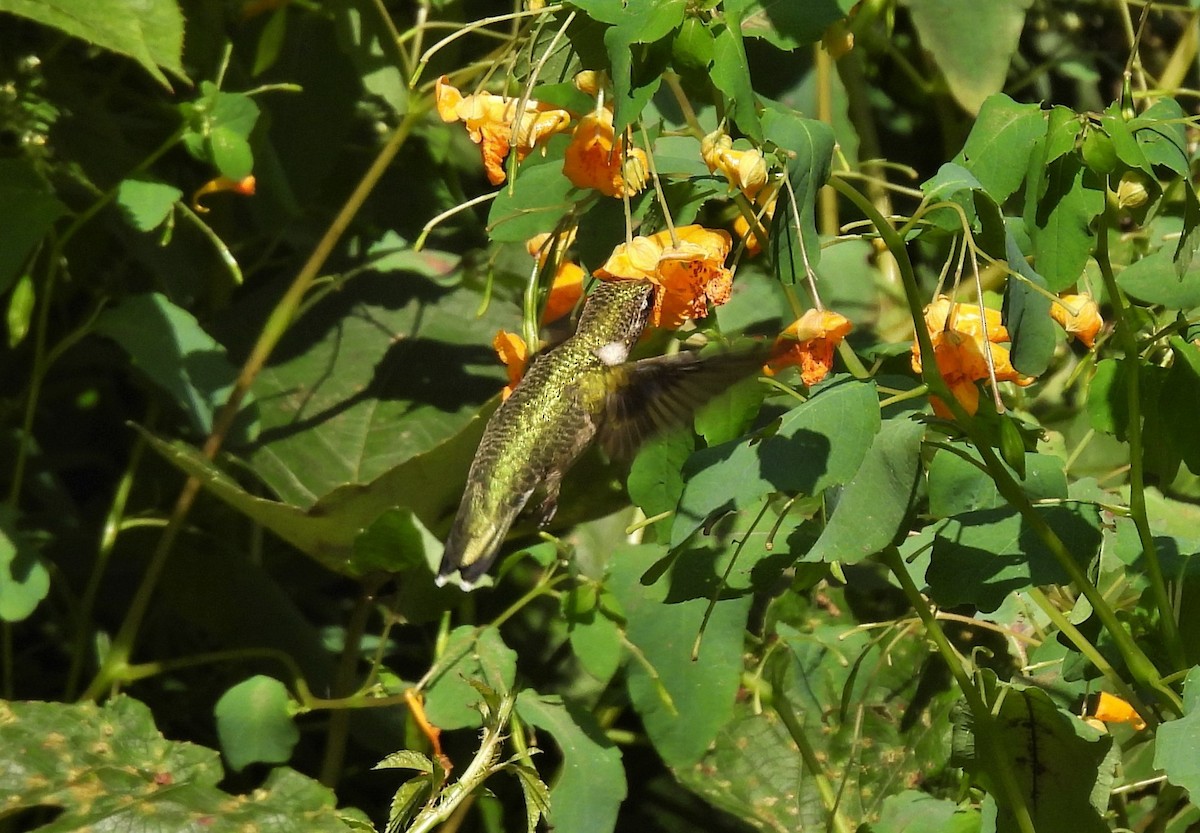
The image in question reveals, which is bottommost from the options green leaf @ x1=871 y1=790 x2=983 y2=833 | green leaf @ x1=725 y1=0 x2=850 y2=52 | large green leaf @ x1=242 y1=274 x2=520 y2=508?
green leaf @ x1=871 y1=790 x2=983 y2=833

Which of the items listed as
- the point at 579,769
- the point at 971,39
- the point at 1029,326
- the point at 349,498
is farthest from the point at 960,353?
the point at 971,39

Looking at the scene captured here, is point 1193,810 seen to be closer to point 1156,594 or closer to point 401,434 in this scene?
point 1156,594

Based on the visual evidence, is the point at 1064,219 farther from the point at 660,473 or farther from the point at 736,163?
the point at 660,473

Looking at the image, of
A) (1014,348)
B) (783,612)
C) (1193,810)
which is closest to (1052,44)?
(783,612)

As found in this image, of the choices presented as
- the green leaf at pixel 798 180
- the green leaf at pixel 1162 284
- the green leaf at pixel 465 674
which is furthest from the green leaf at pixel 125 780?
the green leaf at pixel 1162 284

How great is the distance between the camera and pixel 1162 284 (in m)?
0.96

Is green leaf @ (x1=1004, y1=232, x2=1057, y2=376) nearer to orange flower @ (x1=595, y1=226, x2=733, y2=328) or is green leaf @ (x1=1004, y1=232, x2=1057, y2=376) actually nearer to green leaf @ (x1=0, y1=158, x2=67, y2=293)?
orange flower @ (x1=595, y1=226, x2=733, y2=328)

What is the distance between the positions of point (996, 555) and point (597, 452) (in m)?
0.54

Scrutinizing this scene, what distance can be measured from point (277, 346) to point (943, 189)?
39.7 inches

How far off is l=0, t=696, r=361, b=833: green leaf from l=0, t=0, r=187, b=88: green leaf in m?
0.56

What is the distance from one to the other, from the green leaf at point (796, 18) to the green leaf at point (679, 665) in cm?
47

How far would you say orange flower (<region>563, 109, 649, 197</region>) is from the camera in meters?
0.91

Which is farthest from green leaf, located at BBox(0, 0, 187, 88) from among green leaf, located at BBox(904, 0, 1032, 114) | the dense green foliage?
green leaf, located at BBox(904, 0, 1032, 114)

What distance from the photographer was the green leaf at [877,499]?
0.83 metres
